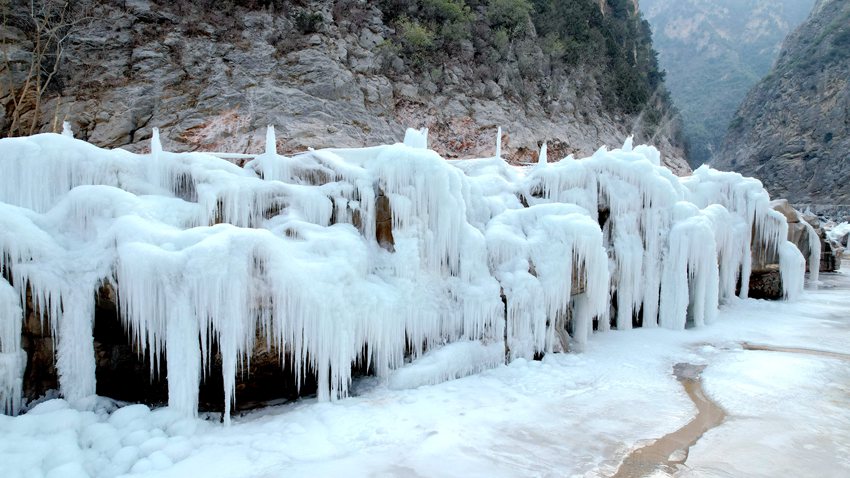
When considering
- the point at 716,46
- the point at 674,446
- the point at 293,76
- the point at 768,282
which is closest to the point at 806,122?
the point at 768,282

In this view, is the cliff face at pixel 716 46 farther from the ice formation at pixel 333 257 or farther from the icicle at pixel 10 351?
the icicle at pixel 10 351

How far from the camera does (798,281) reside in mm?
10625

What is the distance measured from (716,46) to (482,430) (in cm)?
8786

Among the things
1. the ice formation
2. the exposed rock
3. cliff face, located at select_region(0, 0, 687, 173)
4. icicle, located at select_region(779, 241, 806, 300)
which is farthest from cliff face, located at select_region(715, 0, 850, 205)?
the ice formation

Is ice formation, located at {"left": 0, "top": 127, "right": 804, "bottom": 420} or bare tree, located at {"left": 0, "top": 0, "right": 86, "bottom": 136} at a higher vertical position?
bare tree, located at {"left": 0, "top": 0, "right": 86, "bottom": 136}

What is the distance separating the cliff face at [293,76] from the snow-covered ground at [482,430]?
9.73 metres

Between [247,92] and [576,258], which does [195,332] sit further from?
[247,92]

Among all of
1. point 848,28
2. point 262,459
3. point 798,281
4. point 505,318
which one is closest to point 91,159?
point 262,459

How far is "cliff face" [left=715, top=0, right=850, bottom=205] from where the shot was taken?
34781mm

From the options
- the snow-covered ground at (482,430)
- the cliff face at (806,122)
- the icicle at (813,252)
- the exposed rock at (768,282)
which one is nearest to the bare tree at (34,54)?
the snow-covered ground at (482,430)

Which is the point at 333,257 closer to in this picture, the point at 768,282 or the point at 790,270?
the point at 768,282

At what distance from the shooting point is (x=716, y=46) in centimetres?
7262

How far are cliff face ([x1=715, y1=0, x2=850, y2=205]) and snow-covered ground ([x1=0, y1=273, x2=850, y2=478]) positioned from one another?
38.4 metres

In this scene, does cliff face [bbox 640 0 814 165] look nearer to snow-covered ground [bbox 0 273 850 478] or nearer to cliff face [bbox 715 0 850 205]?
cliff face [bbox 715 0 850 205]
